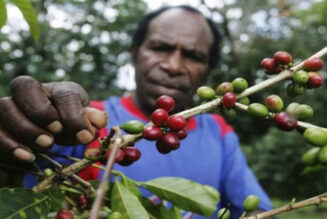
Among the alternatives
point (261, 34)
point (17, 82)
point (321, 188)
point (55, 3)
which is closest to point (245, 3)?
point (261, 34)

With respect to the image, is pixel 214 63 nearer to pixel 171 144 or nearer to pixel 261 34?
pixel 171 144

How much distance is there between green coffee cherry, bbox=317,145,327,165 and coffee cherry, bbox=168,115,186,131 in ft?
0.97

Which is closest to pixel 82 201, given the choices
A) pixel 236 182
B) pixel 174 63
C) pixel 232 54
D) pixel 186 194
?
pixel 186 194

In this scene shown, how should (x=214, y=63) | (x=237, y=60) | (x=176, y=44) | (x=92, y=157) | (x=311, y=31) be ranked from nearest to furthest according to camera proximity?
1. (x=92, y=157)
2. (x=176, y=44)
3. (x=214, y=63)
4. (x=237, y=60)
5. (x=311, y=31)

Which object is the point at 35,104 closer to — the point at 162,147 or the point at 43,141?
the point at 43,141

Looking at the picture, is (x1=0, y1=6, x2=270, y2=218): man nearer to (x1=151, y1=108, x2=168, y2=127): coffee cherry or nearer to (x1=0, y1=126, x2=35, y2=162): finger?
(x1=0, y1=126, x2=35, y2=162): finger

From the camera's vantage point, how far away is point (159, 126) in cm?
87

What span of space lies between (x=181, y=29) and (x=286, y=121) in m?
2.24

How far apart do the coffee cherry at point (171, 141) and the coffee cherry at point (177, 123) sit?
0.02 m

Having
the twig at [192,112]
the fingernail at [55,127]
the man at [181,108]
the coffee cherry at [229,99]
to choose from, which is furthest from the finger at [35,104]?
the man at [181,108]

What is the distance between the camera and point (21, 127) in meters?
0.90

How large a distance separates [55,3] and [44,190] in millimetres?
8959

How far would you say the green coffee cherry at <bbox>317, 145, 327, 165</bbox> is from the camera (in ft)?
2.37

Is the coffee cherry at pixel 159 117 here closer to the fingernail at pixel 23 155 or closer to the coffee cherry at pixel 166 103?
the coffee cherry at pixel 166 103
